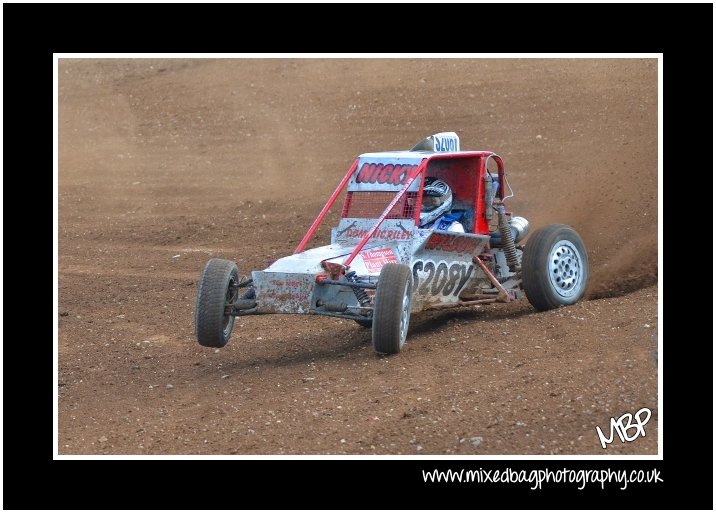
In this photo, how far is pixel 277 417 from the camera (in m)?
8.65

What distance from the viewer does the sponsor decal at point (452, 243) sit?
10531mm

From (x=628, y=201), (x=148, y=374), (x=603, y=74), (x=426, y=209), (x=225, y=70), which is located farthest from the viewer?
(x=225, y=70)

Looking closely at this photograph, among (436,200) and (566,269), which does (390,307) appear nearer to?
(436,200)

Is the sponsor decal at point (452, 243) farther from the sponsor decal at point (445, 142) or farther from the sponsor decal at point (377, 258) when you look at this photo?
the sponsor decal at point (445, 142)

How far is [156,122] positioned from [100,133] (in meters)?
1.17

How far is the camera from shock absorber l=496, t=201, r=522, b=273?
438 inches

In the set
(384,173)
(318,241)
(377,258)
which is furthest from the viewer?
(318,241)

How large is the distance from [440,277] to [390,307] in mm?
1446

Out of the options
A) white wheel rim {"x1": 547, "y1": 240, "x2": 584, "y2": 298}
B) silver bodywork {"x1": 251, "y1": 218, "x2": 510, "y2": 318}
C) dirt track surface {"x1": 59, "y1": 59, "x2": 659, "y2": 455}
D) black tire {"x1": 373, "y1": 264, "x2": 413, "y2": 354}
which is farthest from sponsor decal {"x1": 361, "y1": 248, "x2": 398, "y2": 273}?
white wheel rim {"x1": 547, "y1": 240, "x2": 584, "y2": 298}

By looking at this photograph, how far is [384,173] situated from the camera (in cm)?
1101

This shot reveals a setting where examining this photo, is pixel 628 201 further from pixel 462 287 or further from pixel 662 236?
pixel 662 236

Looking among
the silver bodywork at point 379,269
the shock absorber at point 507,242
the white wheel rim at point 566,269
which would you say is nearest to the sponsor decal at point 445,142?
the shock absorber at point 507,242

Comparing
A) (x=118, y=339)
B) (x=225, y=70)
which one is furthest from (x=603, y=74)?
(x=118, y=339)

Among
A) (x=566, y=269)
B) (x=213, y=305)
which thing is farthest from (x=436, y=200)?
(x=213, y=305)
